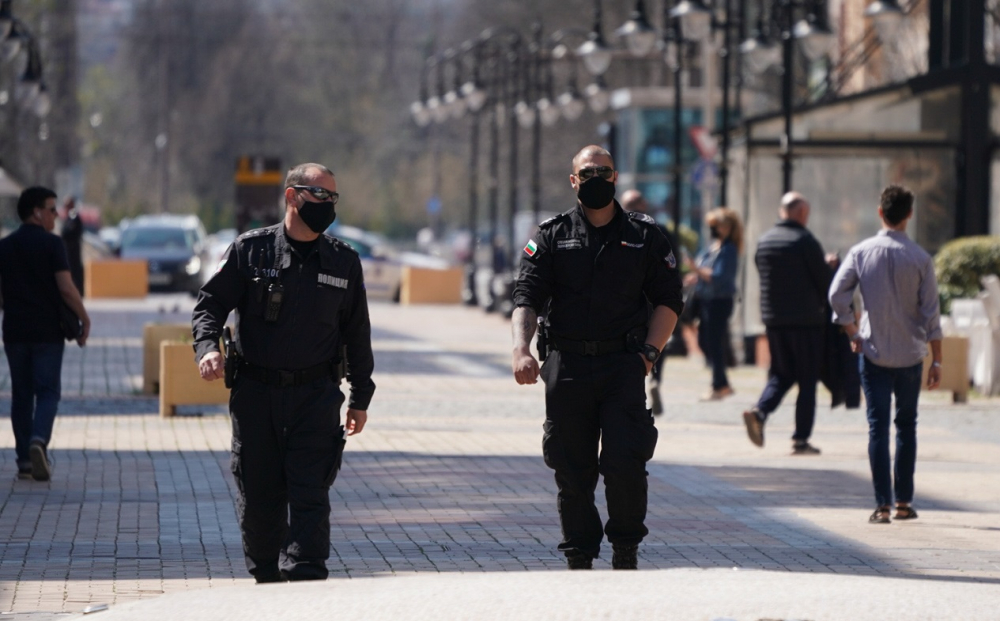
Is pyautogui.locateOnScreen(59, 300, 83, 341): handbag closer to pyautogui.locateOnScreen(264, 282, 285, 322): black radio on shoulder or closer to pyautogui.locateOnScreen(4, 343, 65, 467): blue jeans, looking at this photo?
pyautogui.locateOnScreen(4, 343, 65, 467): blue jeans

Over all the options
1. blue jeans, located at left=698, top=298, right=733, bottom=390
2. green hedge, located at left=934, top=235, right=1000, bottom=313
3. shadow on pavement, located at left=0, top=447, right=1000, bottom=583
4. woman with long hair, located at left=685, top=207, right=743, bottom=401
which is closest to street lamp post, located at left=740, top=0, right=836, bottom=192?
green hedge, located at left=934, top=235, right=1000, bottom=313

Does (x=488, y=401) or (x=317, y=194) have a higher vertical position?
(x=317, y=194)

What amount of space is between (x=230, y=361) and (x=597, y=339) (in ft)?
4.83

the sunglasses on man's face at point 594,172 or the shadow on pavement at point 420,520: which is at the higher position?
the sunglasses on man's face at point 594,172

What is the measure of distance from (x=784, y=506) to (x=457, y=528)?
2.08m

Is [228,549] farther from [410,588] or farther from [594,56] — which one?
[594,56]

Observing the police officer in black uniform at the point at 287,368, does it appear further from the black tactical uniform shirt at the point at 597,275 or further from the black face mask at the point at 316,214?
the black tactical uniform shirt at the point at 597,275

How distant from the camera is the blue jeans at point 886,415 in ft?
32.9

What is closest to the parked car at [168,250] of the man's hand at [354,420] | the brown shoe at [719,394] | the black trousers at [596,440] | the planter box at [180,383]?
the brown shoe at [719,394]

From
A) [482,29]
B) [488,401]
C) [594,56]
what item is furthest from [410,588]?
[482,29]

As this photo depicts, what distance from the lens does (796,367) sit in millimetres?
13531

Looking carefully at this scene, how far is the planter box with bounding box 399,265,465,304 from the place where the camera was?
39.4 metres

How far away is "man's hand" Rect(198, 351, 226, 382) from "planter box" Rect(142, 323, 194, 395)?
33.5ft

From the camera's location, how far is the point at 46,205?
38.0 feet
